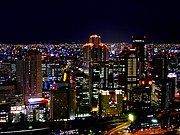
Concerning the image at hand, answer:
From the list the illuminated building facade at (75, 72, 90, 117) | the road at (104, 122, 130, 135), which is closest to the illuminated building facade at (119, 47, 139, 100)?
the illuminated building facade at (75, 72, 90, 117)

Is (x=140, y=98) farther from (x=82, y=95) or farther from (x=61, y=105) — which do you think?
(x=61, y=105)

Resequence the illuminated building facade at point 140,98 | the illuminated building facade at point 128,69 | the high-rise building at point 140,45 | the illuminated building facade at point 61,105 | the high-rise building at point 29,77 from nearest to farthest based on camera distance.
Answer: the illuminated building facade at point 61,105 → the illuminated building facade at point 140,98 → the high-rise building at point 29,77 → the illuminated building facade at point 128,69 → the high-rise building at point 140,45

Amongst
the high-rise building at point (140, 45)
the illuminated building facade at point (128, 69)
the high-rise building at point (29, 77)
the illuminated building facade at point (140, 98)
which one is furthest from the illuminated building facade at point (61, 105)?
the high-rise building at point (140, 45)

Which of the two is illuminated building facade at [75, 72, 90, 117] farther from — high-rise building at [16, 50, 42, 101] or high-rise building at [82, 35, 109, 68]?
high-rise building at [82, 35, 109, 68]

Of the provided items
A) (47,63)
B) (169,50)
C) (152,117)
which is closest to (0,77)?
(47,63)

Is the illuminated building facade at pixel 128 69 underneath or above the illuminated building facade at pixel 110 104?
above

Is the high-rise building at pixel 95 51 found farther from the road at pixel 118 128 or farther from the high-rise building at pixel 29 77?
the road at pixel 118 128

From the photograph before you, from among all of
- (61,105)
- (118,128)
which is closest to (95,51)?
(61,105)

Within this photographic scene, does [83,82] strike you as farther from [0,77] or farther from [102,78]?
[0,77]
